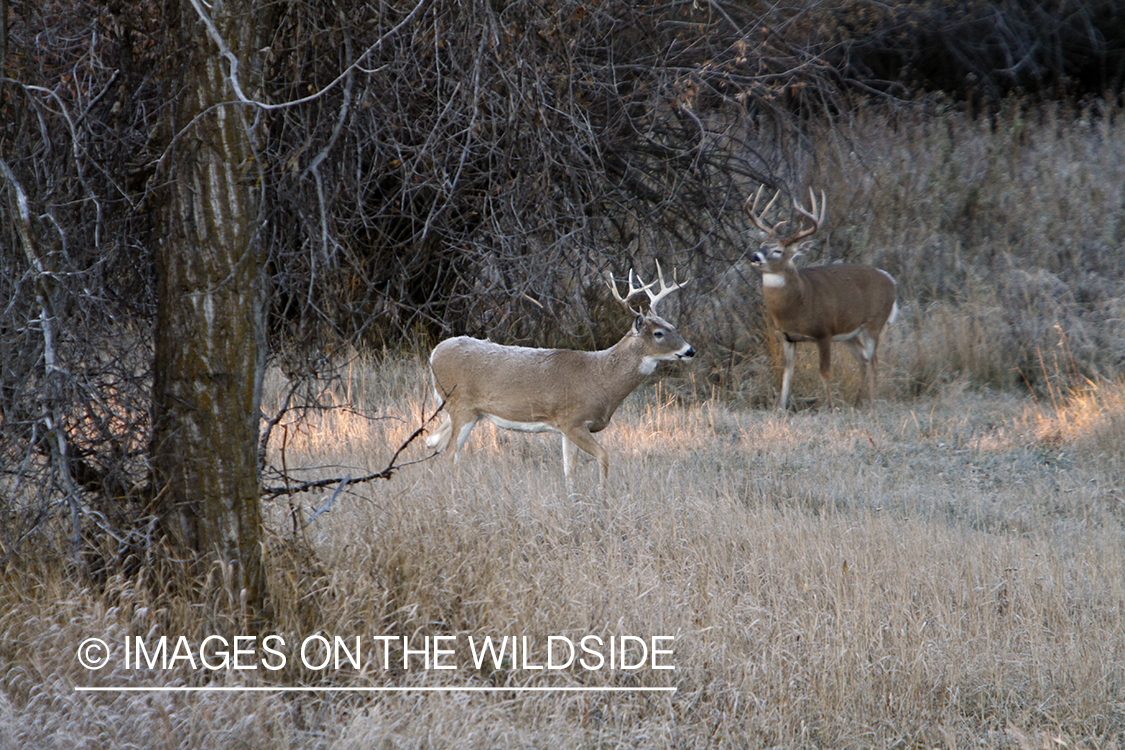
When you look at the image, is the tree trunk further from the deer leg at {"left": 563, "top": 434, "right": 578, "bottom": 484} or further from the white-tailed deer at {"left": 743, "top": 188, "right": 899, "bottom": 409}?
the white-tailed deer at {"left": 743, "top": 188, "right": 899, "bottom": 409}

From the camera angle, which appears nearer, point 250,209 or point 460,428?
point 250,209

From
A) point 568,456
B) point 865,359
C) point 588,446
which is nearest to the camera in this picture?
point 588,446

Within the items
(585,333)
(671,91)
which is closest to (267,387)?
(585,333)

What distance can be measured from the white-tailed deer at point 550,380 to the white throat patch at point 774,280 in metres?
3.19

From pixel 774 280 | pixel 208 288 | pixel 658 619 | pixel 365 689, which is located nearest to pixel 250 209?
pixel 208 288

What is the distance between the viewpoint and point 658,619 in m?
4.31

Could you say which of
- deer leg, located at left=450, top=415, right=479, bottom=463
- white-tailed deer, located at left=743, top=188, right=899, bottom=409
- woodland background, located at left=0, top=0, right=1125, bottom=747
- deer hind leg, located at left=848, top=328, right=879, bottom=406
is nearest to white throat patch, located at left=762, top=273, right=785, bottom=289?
white-tailed deer, located at left=743, top=188, right=899, bottom=409

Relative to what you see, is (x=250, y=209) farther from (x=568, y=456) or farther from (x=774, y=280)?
(x=774, y=280)

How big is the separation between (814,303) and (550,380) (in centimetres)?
398

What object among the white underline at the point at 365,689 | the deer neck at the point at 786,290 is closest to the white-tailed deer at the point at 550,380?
the white underline at the point at 365,689

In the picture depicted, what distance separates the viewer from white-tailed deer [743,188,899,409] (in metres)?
9.87

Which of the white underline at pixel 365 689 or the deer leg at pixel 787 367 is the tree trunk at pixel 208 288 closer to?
the white underline at pixel 365 689

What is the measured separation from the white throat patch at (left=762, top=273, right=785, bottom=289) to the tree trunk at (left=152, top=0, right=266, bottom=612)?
7.03 metres

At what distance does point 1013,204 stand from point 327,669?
1294 centimetres
